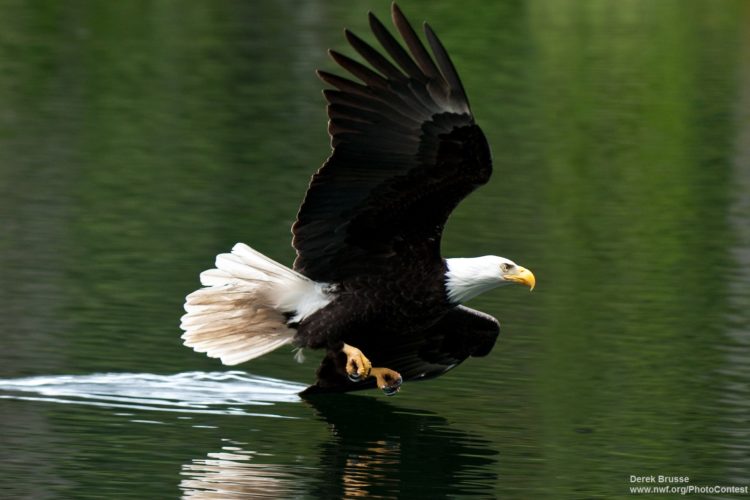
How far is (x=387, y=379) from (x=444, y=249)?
12.7 feet

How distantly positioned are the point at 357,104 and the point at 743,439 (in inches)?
95.7

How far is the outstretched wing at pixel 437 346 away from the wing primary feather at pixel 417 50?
4.43 feet

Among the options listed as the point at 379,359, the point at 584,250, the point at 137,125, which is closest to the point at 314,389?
the point at 379,359

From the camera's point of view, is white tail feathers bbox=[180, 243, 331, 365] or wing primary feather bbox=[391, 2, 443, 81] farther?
white tail feathers bbox=[180, 243, 331, 365]

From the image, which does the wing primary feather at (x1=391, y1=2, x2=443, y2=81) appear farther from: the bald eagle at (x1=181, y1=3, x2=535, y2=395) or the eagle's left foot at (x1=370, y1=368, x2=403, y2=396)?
the eagle's left foot at (x1=370, y1=368, x2=403, y2=396)

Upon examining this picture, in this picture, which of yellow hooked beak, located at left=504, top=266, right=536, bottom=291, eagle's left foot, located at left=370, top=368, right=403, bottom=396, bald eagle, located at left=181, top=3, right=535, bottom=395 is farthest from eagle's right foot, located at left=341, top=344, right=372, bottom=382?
yellow hooked beak, located at left=504, top=266, right=536, bottom=291

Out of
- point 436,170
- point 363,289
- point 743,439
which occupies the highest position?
point 436,170

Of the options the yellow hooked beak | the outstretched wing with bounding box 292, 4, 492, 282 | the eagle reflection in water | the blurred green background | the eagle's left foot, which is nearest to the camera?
the eagle reflection in water

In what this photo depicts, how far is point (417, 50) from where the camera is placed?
7102mm

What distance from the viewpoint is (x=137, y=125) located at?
1560 cm

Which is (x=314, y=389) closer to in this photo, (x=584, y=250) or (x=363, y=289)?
(x=363, y=289)

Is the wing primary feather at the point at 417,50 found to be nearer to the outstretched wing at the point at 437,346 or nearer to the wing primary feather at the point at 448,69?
the wing primary feather at the point at 448,69

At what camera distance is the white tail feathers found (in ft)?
25.4

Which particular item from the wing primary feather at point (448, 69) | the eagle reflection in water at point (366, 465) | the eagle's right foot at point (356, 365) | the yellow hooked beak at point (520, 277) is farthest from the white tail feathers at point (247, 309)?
the wing primary feather at point (448, 69)
